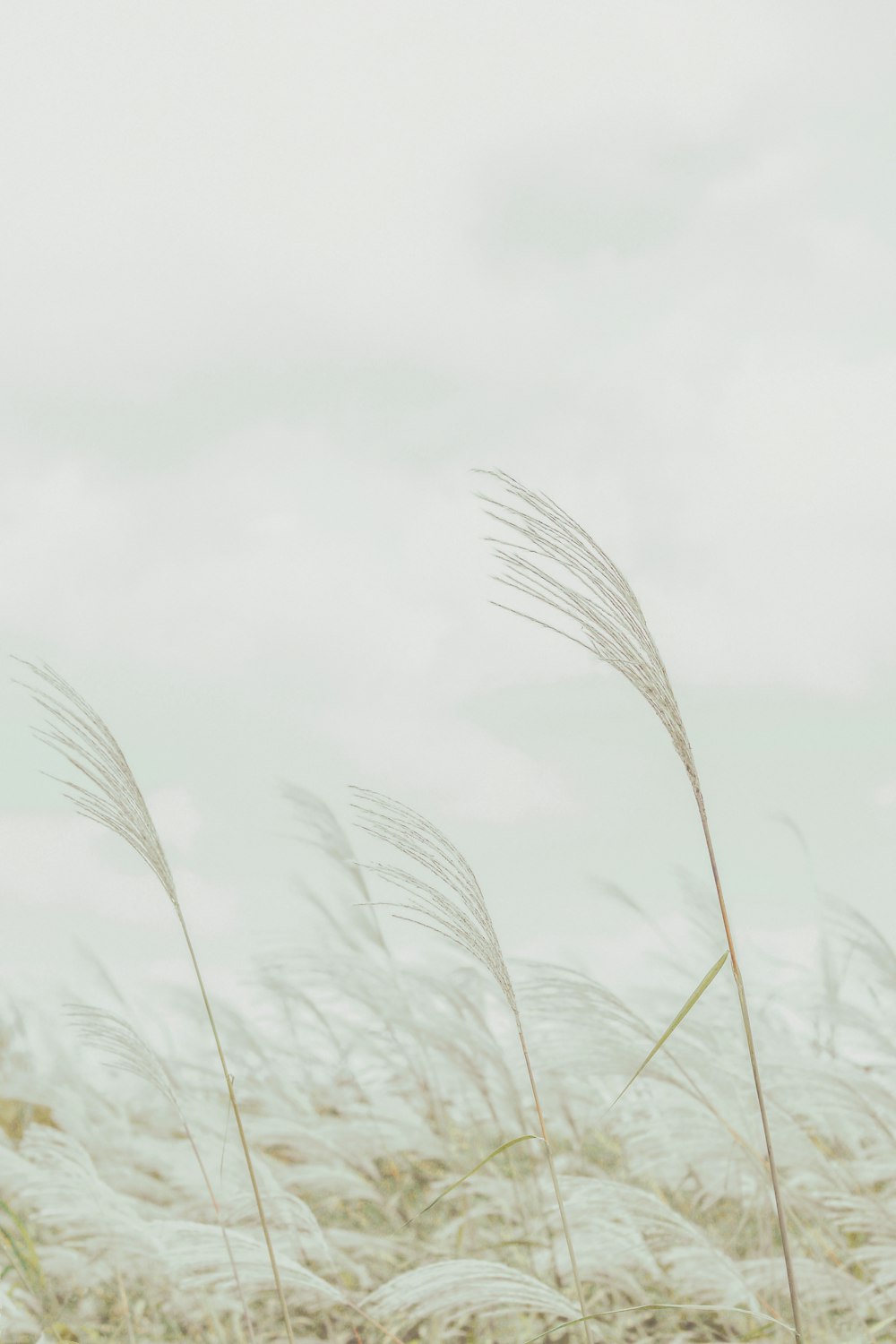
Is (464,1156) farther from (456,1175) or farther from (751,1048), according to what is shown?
(751,1048)

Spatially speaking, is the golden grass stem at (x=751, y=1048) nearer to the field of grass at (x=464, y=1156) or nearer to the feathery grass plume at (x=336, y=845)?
the field of grass at (x=464, y=1156)

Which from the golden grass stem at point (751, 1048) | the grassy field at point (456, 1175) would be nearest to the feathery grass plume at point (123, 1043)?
the grassy field at point (456, 1175)

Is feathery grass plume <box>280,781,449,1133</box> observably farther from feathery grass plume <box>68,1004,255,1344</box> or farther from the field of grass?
feathery grass plume <box>68,1004,255,1344</box>

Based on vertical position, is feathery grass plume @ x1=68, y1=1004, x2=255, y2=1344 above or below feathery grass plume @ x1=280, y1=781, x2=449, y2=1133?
below

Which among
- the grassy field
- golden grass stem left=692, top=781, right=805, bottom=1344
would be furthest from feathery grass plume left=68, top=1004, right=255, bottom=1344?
golden grass stem left=692, top=781, right=805, bottom=1344

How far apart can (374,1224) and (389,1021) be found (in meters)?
0.60

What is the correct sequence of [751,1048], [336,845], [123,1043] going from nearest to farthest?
[751,1048] → [123,1043] → [336,845]

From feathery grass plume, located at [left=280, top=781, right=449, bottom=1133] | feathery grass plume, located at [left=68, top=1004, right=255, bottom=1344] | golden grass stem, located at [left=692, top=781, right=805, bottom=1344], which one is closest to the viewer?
golden grass stem, located at [left=692, top=781, right=805, bottom=1344]

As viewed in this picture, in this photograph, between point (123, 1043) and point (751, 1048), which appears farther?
point (123, 1043)

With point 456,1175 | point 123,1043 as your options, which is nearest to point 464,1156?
point 456,1175

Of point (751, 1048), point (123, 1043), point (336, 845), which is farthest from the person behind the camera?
point (336, 845)

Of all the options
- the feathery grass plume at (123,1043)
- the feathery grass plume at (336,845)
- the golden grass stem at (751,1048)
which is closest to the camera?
the golden grass stem at (751,1048)

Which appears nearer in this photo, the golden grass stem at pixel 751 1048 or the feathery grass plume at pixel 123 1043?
the golden grass stem at pixel 751 1048

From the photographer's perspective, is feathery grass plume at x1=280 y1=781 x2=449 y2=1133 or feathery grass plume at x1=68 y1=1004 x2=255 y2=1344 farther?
feathery grass plume at x1=280 y1=781 x2=449 y2=1133
